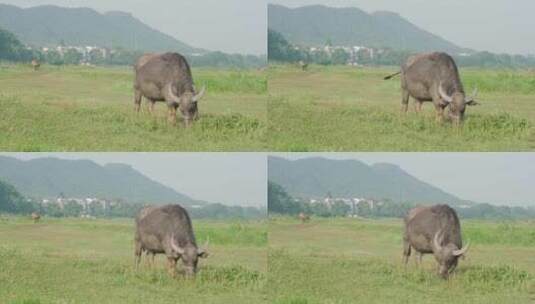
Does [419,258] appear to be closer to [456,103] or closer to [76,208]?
[456,103]

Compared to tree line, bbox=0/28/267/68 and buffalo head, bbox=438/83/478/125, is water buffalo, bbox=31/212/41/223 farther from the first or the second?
buffalo head, bbox=438/83/478/125

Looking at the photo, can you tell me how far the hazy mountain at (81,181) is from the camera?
1404cm

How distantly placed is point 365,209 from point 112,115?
3313 mm

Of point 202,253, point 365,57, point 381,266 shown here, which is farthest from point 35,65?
point 381,266

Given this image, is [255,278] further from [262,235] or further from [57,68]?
[57,68]

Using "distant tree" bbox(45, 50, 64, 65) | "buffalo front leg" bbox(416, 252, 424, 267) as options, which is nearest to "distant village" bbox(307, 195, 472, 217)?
"buffalo front leg" bbox(416, 252, 424, 267)

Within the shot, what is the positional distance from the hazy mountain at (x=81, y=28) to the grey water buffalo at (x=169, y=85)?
22 cm

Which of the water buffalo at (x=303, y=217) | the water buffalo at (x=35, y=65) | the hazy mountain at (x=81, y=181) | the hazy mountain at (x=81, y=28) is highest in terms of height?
the hazy mountain at (x=81, y=28)

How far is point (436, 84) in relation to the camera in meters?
14.0

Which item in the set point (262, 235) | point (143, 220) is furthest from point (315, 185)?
point (143, 220)

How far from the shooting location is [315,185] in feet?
46.4

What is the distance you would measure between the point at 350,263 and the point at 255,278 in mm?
1202

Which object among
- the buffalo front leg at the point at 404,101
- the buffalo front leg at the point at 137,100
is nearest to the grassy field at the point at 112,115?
the buffalo front leg at the point at 137,100

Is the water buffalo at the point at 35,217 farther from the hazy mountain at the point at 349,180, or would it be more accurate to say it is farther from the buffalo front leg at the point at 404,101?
the buffalo front leg at the point at 404,101
